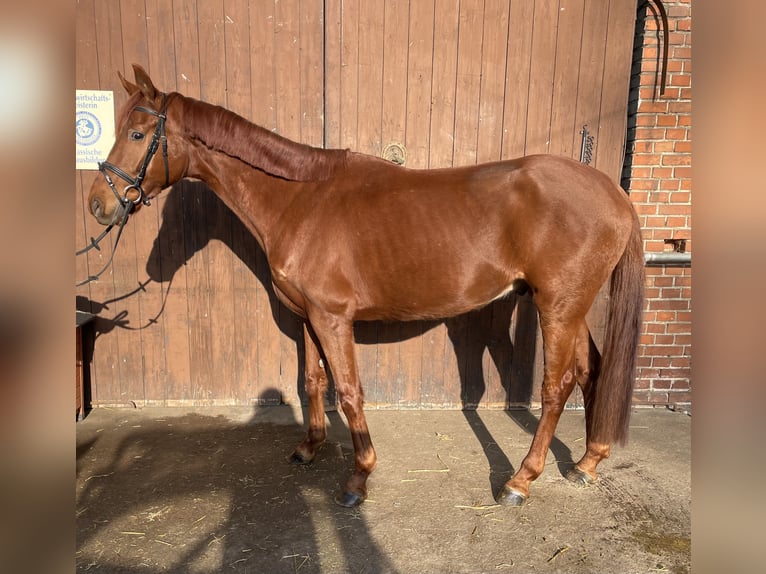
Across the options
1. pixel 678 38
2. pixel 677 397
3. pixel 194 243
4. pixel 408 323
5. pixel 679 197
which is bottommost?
pixel 677 397

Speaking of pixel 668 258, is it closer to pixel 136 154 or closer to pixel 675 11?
pixel 675 11

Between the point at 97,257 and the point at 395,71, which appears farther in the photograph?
the point at 97,257

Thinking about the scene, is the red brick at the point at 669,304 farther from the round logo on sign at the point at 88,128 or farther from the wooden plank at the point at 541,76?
the round logo on sign at the point at 88,128

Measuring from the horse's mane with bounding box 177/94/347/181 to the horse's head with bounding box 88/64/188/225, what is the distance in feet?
0.36

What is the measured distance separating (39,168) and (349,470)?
8.59 ft

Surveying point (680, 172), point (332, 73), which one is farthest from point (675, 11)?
point (332, 73)

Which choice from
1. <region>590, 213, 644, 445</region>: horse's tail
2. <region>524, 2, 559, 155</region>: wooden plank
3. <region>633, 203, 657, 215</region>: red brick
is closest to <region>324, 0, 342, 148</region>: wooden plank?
<region>524, 2, 559, 155</region>: wooden plank

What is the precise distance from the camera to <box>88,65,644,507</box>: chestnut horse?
7.80ft

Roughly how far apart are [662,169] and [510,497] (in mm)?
2656

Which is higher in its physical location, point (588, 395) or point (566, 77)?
point (566, 77)

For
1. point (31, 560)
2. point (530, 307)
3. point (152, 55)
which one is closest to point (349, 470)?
point (530, 307)

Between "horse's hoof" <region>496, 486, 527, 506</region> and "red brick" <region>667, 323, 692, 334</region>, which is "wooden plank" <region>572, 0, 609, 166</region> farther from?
"horse's hoof" <region>496, 486, 527, 506</region>

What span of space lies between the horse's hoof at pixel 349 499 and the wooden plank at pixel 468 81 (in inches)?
96.8

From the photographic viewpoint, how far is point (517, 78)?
337cm
